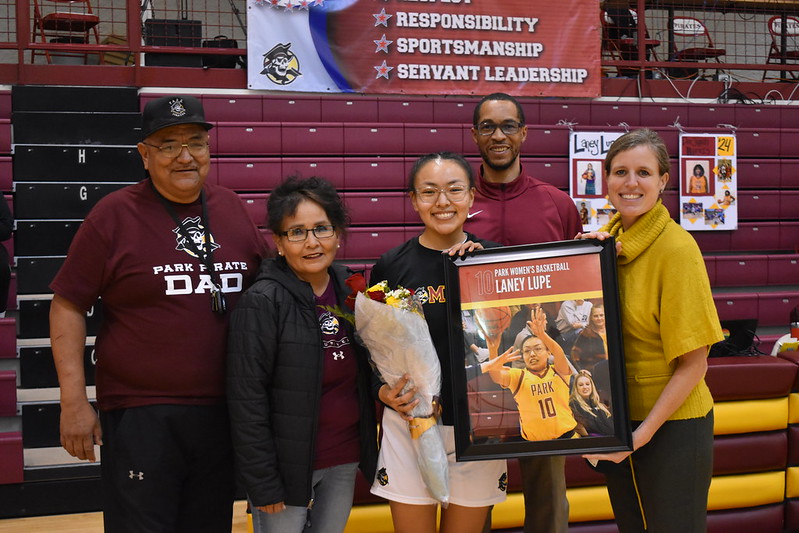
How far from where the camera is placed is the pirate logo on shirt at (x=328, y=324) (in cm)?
188

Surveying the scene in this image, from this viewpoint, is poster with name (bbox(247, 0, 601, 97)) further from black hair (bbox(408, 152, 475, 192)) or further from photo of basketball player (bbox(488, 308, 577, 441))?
photo of basketball player (bbox(488, 308, 577, 441))

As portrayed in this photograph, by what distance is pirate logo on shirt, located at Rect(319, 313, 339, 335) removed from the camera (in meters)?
1.88

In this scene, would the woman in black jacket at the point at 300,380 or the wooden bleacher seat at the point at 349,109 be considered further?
the wooden bleacher seat at the point at 349,109

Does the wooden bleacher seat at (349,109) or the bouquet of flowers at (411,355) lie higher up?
the wooden bleacher seat at (349,109)

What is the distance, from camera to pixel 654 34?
9078 millimetres

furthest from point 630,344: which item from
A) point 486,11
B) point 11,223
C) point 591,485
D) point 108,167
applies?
point 486,11

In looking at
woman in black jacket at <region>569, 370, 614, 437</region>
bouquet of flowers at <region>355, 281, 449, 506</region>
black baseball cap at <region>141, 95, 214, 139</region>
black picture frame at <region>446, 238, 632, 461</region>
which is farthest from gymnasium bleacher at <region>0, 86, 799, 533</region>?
woman in black jacket at <region>569, 370, 614, 437</region>

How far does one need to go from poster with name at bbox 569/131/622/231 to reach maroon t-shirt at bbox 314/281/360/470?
564 centimetres

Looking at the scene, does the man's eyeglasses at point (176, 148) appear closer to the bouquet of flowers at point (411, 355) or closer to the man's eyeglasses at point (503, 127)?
the bouquet of flowers at point (411, 355)

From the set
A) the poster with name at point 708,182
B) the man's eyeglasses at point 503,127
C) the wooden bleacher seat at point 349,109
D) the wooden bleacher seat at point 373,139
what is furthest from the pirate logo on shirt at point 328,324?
the poster with name at point 708,182

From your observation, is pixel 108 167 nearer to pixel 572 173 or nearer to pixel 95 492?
pixel 95 492

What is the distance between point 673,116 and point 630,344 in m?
6.54

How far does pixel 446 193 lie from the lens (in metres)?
1.91

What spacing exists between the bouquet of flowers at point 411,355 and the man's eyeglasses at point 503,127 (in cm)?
80
